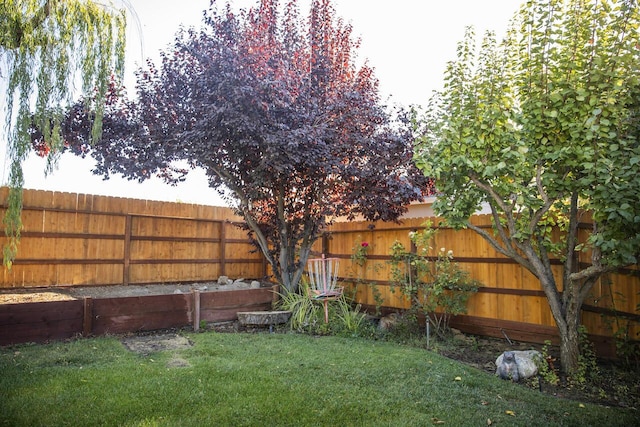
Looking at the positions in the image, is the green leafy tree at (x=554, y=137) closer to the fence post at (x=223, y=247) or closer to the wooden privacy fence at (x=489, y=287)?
the wooden privacy fence at (x=489, y=287)

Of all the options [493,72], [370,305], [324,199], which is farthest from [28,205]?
[493,72]

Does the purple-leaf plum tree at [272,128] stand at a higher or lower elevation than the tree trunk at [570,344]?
higher

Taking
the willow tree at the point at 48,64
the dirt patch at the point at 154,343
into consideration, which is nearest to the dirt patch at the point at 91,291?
the dirt patch at the point at 154,343

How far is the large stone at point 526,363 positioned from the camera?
12.1ft

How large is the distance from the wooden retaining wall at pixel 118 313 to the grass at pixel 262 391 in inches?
11.4

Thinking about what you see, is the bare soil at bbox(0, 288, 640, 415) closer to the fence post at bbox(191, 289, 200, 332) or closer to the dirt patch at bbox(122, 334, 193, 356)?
the dirt patch at bbox(122, 334, 193, 356)

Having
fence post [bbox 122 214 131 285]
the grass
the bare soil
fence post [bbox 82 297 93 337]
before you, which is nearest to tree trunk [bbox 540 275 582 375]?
the bare soil

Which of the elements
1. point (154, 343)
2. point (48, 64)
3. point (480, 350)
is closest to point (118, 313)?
point (154, 343)

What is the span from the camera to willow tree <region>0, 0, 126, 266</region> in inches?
130

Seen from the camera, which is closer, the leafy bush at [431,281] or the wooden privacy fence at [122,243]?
the leafy bush at [431,281]

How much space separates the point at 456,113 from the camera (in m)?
4.34

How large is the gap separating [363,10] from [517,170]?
4.93 m

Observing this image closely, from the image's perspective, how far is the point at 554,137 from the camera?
12.4 ft

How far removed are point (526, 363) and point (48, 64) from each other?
5050mm
